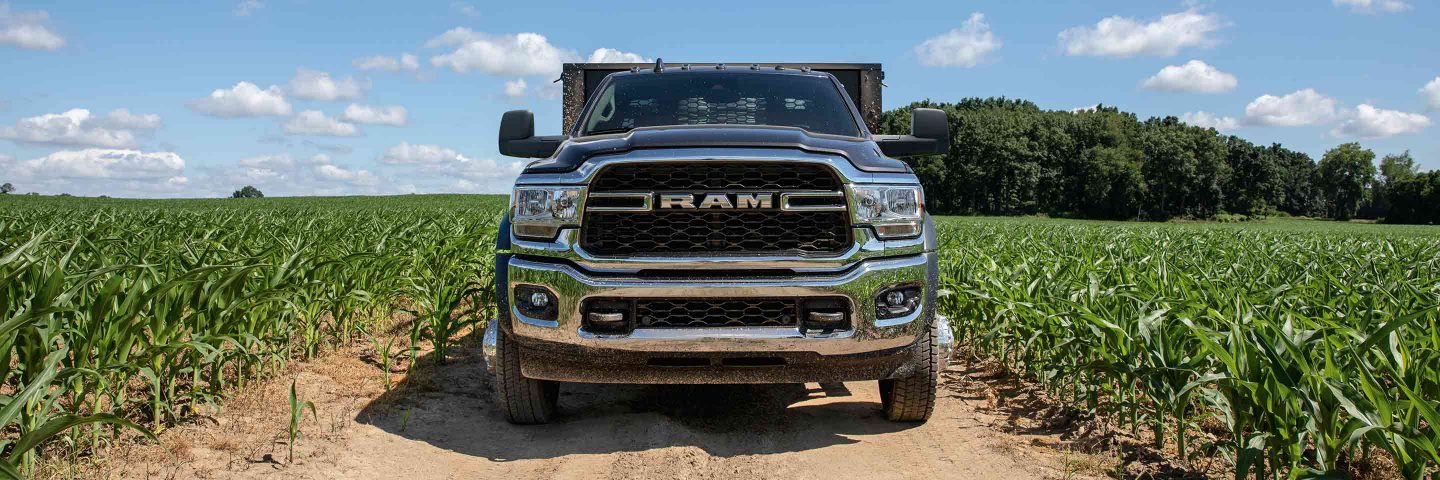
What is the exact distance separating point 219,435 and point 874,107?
662 centimetres

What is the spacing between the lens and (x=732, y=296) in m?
3.60

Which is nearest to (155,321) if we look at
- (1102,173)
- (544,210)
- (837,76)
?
(544,210)

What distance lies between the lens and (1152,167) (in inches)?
3137

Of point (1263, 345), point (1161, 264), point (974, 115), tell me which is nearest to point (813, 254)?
point (1263, 345)

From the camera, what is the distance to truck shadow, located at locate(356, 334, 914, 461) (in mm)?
4156

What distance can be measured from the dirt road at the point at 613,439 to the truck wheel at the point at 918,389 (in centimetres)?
10

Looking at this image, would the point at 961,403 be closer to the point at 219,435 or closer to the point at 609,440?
the point at 609,440

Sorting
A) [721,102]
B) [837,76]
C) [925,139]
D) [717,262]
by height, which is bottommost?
[717,262]

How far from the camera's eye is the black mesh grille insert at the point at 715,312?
12.0ft

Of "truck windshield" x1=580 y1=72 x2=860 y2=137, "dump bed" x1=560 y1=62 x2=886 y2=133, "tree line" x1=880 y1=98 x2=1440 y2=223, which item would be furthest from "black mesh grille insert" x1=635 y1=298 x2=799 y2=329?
Answer: "tree line" x1=880 y1=98 x2=1440 y2=223

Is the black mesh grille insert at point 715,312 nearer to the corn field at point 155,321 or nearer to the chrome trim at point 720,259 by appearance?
the chrome trim at point 720,259

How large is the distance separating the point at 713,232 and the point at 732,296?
11.8 inches

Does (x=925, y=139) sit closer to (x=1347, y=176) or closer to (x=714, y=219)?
(x=714, y=219)

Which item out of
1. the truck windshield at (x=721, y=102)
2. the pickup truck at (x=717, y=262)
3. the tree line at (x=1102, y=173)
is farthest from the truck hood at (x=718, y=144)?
the tree line at (x=1102, y=173)
